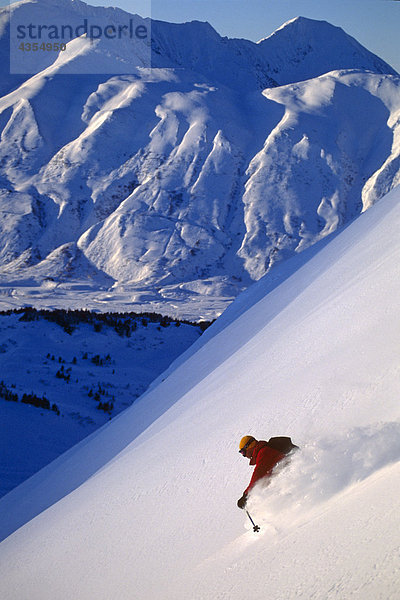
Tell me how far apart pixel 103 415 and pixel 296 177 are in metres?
35.9

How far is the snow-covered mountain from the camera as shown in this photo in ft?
124

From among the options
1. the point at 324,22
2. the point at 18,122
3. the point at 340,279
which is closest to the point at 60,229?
the point at 18,122

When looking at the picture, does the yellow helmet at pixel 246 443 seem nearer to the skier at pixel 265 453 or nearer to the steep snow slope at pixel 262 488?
the skier at pixel 265 453

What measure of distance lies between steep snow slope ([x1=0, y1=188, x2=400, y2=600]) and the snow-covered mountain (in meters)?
23.3

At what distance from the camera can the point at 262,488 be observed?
236cm

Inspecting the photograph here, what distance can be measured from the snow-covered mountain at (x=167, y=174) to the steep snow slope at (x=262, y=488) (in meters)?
23.3

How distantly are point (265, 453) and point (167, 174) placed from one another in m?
42.1

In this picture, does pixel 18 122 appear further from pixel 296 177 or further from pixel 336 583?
pixel 336 583

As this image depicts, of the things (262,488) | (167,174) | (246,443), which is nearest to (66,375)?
(246,443)

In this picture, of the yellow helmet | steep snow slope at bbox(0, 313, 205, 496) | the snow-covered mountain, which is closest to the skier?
the yellow helmet

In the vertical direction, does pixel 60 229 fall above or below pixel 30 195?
below

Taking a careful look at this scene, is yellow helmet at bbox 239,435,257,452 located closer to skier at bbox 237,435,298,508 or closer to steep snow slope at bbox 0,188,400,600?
skier at bbox 237,435,298,508

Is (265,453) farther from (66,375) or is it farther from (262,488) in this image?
(66,375)

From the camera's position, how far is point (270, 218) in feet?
133
